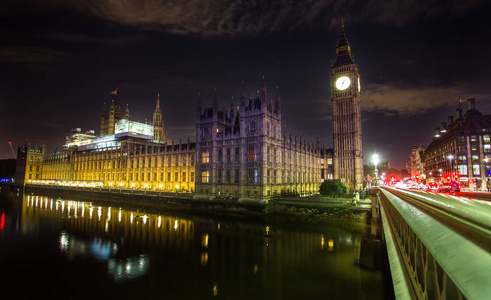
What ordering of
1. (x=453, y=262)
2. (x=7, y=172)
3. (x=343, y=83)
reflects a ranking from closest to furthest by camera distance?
(x=453, y=262), (x=343, y=83), (x=7, y=172)

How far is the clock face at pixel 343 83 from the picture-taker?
287 feet

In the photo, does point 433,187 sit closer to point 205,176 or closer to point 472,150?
point 472,150

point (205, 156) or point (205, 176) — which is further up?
point (205, 156)

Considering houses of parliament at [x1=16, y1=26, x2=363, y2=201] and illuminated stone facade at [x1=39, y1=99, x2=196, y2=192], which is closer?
houses of parliament at [x1=16, y1=26, x2=363, y2=201]

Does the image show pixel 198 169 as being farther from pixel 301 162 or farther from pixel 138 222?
pixel 301 162

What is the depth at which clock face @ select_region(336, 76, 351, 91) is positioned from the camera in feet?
287

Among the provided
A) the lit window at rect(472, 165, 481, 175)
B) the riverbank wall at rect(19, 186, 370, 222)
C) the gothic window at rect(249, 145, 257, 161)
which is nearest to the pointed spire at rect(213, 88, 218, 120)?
the gothic window at rect(249, 145, 257, 161)

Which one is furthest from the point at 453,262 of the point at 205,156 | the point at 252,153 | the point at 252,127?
the point at 205,156

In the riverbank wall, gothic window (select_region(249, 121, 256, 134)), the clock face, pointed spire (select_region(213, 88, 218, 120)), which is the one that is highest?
the clock face

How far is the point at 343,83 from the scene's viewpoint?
88312 mm

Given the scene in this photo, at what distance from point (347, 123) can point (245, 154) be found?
45.8m

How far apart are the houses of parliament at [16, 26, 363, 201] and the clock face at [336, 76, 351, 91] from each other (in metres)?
0.32

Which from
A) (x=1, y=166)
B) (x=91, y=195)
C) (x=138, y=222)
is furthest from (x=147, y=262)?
(x=1, y=166)

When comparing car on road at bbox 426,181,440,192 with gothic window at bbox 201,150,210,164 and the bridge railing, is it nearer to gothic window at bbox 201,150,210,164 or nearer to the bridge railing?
the bridge railing
